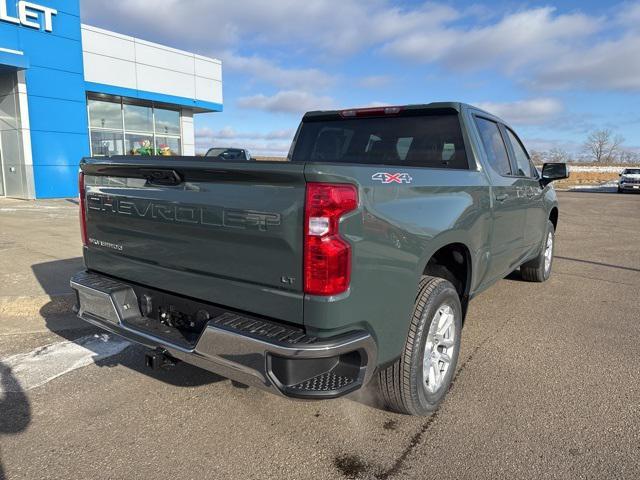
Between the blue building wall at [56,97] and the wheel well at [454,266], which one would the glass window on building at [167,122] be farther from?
the wheel well at [454,266]

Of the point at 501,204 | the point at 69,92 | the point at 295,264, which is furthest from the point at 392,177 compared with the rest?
the point at 69,92

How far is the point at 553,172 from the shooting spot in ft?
17.6

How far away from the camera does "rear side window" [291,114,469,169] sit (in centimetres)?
384

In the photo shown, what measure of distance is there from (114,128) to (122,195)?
18.7m

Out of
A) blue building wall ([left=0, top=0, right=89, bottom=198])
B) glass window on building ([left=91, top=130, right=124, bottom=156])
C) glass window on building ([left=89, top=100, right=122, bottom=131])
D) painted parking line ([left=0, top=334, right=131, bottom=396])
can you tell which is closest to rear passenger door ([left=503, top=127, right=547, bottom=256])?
painted parking line ([left=0, top=334, right=131, bottom=396])

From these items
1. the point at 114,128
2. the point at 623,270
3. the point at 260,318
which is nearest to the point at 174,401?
the point at 260,318

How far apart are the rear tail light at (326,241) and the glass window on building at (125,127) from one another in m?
17.6

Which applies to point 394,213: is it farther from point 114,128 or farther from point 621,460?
point 114,128

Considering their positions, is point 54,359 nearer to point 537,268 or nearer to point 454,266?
point 454,266

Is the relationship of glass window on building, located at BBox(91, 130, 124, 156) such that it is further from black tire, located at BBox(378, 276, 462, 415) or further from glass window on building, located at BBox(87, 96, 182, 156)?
black tire, located at BBox(378, 276, 462, 415)

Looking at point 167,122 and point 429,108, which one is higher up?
point 167,122

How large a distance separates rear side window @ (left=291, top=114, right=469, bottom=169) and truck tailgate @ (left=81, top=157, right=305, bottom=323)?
1.93 m

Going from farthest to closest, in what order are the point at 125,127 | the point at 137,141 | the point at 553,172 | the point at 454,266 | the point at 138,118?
1. the point at 138,118
2. the point at 137,141
3. the point at 125,127
4. the point at 553,172
5. the point at 454,266

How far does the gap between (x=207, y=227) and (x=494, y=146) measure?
283 cm
